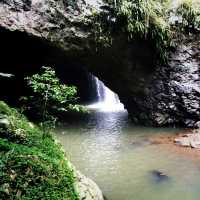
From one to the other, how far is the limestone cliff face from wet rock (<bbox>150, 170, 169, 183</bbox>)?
5.46m

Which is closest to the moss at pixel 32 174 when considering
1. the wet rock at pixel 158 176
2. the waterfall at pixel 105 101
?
the wet rock at pixel 158 176

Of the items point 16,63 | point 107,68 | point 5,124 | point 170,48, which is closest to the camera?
point 5,124

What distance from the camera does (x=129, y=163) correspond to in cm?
877

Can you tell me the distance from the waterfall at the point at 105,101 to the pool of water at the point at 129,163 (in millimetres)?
5343

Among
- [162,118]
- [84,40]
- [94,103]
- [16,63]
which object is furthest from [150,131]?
[94,103]

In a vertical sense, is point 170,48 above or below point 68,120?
above

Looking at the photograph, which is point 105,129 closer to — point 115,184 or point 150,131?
point 150,131

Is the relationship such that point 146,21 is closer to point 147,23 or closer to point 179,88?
point 147,23

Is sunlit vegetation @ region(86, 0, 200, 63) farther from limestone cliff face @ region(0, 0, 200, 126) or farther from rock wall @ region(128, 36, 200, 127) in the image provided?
rock wall @ region(128, 36, 200, 127)

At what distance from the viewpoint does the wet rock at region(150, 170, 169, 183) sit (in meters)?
7.48

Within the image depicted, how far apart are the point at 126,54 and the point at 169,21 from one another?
6.51ft

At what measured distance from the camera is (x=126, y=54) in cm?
1326

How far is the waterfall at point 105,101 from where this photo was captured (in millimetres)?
19016

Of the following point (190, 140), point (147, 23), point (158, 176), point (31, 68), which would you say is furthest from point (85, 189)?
point (31, 68)
